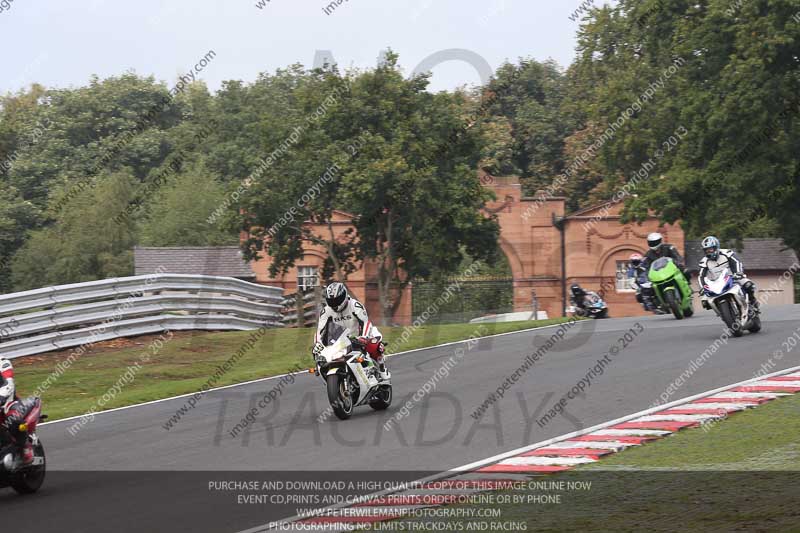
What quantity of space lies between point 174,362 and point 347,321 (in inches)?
328

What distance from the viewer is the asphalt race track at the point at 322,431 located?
29.7 feet

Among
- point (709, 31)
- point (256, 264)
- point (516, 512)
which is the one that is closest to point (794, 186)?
point (709, 31)

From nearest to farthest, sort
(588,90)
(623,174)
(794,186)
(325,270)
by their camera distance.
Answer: (794,186), (325,270), (623,174), (588,90)

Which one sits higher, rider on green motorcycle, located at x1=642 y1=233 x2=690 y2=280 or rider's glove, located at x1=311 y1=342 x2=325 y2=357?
rider on green motorcycle, located at x1=642 y1=233 x2=690 y2=280

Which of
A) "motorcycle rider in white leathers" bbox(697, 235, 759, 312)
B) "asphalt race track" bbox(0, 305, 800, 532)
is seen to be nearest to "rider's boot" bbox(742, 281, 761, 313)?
"motorcycle rider in white leathers" bbox(697, 235, 759, 312)

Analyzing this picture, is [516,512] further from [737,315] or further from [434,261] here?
[434,261]

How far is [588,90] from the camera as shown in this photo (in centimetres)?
6397

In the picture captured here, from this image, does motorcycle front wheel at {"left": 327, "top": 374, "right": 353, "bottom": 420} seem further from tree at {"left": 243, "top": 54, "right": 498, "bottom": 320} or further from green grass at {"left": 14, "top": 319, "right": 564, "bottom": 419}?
tree at {"left": 243, "top": 54, "right": 498, "bottom": 320}

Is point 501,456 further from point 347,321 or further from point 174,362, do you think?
point 174,362

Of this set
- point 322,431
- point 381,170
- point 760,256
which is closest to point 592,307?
point 381,170

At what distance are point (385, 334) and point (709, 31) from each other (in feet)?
75.2

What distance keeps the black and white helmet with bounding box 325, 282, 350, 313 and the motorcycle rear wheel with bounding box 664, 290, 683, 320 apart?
11401 mm

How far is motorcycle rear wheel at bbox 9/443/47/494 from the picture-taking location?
32.2 feet

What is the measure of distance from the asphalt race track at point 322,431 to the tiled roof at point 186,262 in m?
37.3
